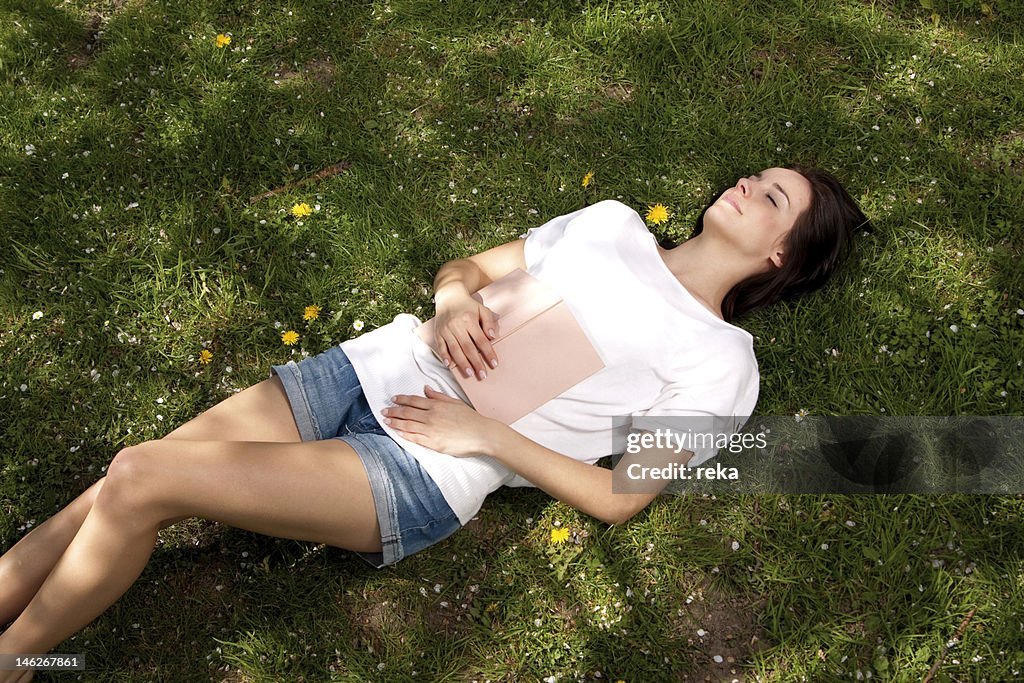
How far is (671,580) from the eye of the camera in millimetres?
3408

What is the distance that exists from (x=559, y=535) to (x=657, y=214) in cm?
164

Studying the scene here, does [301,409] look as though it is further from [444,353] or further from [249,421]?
[444,353]

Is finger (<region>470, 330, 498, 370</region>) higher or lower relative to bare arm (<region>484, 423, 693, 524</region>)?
higher

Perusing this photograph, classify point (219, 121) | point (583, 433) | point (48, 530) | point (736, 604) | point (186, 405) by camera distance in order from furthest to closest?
point (219, 121) < point (186, 405) < point (736, 604) < point (583, 433) < point (48, 530)

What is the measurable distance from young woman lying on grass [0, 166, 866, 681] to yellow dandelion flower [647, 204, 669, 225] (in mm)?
558

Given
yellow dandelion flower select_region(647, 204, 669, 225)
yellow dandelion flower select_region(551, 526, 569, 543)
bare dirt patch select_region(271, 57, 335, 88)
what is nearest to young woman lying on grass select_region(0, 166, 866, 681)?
yellow dandelion flower select_region(551, 526, 569, 543)

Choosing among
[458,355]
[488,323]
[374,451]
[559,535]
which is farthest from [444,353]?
[559,535]

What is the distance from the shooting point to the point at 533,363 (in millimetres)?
3098

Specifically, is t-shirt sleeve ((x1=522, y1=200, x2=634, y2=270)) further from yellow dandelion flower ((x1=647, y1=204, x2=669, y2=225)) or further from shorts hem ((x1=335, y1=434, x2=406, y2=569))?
shorts hem ((x1=335, y1=434, x2=406, y2=569))

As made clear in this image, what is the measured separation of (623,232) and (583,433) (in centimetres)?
83

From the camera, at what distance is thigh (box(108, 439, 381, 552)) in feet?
8.80

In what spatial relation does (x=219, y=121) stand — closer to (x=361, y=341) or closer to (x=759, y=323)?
(x=361, y=341)

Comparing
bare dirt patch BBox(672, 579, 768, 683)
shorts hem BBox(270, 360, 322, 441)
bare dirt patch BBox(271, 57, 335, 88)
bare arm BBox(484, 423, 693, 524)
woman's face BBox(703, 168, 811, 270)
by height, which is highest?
bare dirt patch BBox(271, 57, 335, 88)

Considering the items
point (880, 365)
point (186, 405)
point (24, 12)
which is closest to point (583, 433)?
point (880, 365)
